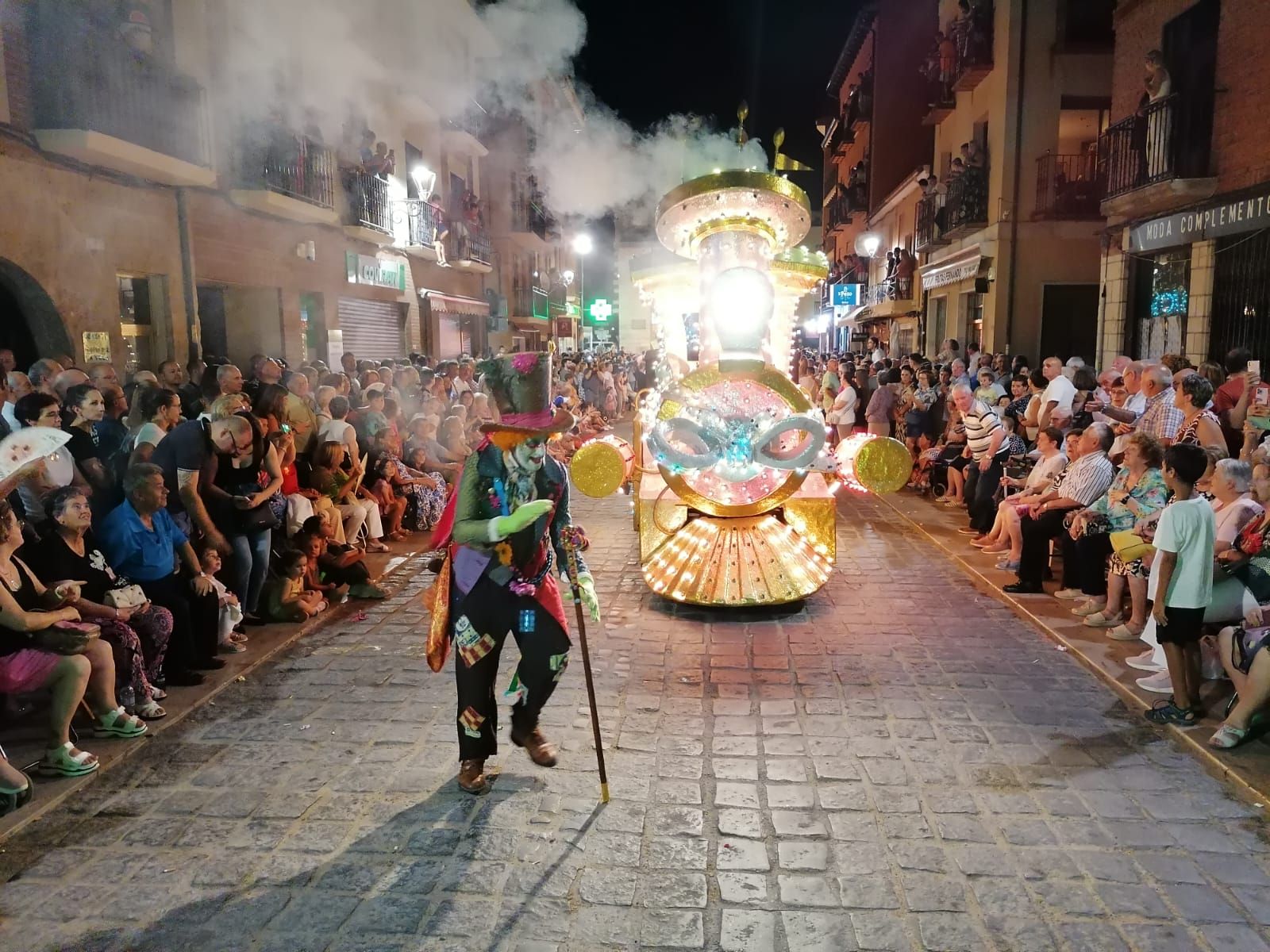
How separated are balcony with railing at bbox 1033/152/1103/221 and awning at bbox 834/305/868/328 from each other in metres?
13.6

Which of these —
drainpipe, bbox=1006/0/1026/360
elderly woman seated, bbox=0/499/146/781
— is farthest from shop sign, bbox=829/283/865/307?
elderly woman seated, bbox=0/499/146/781

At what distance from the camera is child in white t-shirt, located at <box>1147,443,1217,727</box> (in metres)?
4.43

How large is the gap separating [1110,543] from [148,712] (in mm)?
5888

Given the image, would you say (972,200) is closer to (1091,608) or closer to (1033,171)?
(1033,171)

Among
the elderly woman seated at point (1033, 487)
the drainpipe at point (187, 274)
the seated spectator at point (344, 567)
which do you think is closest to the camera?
the seated spectator at point (344, 567)

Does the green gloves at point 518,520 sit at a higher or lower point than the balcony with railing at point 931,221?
lower

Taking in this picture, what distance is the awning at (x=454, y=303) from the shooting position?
783 inches

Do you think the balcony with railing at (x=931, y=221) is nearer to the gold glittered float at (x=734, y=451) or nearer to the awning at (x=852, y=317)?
the awning at (x=852, y=317)

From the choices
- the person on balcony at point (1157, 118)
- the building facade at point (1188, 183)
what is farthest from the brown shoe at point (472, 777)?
the person on balcony at point (1157, 118)

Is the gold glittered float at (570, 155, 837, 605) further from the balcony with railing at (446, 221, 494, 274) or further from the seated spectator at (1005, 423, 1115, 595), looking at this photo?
the balcony with railing at (446, 221, 494, 274)

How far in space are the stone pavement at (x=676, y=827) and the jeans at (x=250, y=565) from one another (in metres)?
0.80

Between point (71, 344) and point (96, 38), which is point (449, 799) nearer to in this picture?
point (71, 344)

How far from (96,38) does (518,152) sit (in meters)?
16.8

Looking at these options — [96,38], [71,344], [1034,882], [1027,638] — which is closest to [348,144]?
[96,38]
